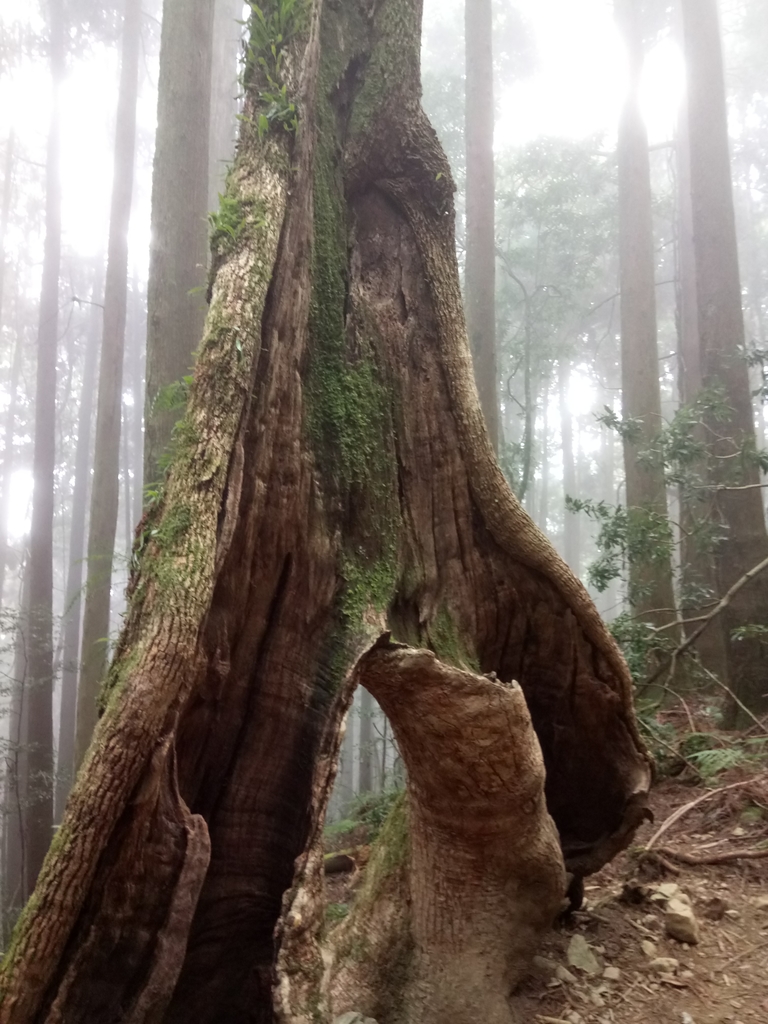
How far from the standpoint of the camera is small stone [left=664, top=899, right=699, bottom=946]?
3.77 m

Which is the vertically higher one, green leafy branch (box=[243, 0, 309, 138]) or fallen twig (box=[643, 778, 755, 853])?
green leafy branch (box=[243, 0, 309, 138])

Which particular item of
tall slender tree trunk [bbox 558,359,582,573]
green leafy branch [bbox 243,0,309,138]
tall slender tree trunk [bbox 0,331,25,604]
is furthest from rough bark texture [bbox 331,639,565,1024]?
tall slender tree trunk [bbox 0,331,25,604]

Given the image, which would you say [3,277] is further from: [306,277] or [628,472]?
[306,277]

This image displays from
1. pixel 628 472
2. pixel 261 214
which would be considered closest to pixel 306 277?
pixel 261 214

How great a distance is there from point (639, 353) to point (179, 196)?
7.31 meters

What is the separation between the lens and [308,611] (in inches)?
113

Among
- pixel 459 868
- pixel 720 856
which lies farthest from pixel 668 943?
pixel 459 868

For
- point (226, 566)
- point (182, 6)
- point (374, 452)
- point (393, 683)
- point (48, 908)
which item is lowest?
point (48, 908)

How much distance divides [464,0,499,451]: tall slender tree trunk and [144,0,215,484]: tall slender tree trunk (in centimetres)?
470

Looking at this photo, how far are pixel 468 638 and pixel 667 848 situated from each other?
95.7 inches

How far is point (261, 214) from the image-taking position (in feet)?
10.00

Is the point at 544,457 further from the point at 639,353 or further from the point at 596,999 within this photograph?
the point at 596,999

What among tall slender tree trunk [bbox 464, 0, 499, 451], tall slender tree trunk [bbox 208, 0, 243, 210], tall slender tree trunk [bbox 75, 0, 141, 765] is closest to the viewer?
tall slender tree trunk [bbox 75, 0, 141, 765]

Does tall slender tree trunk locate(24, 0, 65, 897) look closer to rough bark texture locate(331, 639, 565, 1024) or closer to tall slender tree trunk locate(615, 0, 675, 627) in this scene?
rough bark texture locate(331, 639, 565, 1024)
